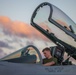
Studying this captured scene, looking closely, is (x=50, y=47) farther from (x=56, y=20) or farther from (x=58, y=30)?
(x=56, y=20)

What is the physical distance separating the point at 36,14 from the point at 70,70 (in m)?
2.79

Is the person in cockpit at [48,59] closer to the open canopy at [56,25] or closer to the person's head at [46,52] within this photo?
the person's head at [46,52]

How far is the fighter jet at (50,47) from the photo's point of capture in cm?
607

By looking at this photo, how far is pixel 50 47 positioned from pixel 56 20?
946 mm

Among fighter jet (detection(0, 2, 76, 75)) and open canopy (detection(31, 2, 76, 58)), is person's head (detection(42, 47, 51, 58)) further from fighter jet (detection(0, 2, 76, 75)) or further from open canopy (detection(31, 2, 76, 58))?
open canopy (detection(31, 2, 76, 58))

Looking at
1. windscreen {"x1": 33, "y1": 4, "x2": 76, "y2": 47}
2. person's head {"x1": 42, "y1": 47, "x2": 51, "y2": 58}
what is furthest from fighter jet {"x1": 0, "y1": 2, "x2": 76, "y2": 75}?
person's head {"x1": 42, "y1": 47, "x2": 51, "y2": 58}

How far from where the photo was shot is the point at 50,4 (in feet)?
26.0

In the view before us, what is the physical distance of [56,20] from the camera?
7.61 meters

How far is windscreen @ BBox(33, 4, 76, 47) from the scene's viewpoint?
756cm

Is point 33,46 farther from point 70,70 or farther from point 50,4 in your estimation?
point 50,4

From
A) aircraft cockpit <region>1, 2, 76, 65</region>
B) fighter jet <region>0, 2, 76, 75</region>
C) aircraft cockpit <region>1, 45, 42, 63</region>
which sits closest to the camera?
fighter jet <region>0, 2, 76, 75</region>

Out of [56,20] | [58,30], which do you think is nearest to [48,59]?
[58,30]

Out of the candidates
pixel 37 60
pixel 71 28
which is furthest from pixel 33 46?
pixel 71 28

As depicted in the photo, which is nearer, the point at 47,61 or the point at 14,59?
the point at 14,59
